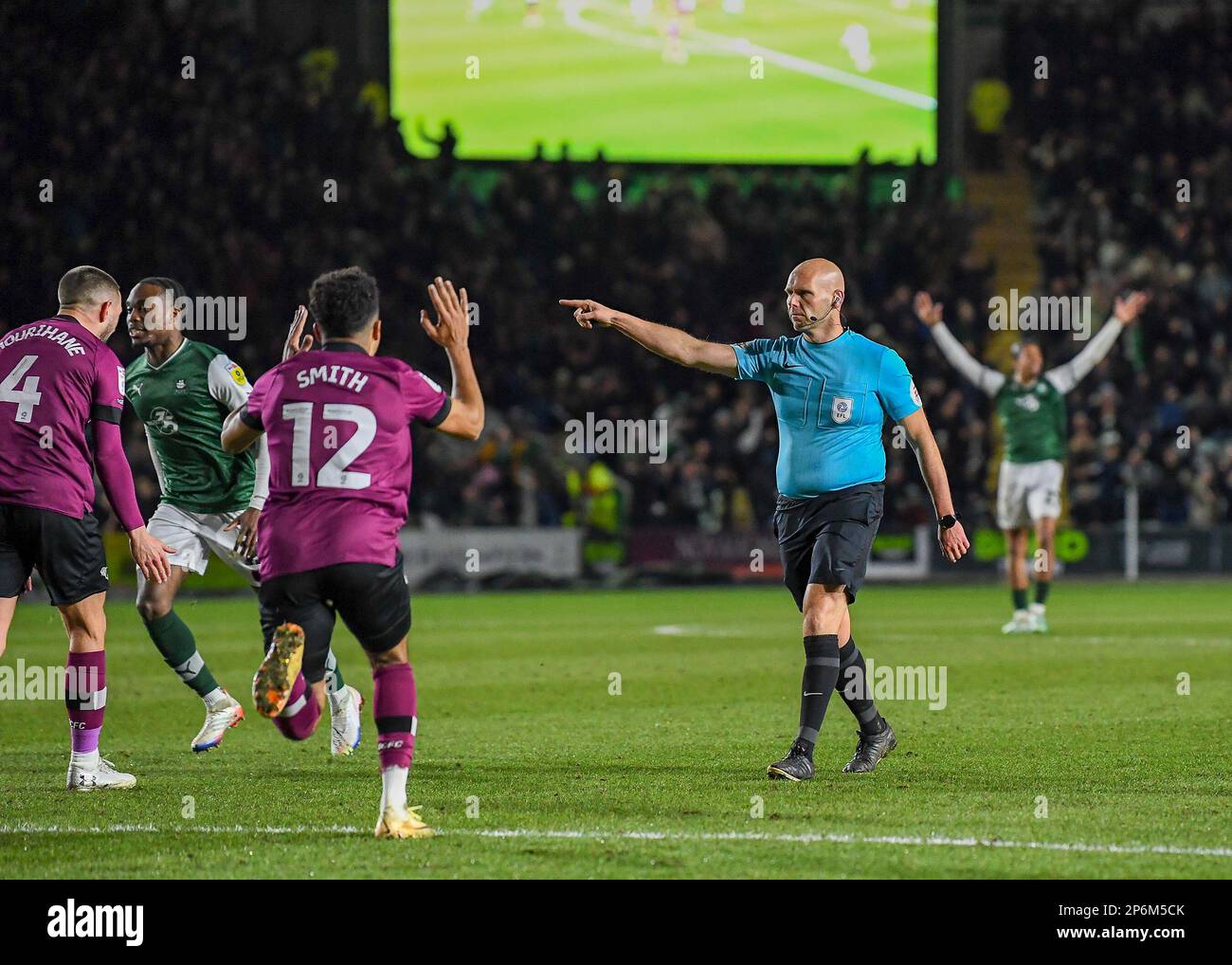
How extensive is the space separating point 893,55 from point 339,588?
25.0 meters

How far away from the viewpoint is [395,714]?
6.38 meters

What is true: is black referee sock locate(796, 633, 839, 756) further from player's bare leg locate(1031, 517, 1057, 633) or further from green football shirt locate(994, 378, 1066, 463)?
green football shirt locate(994, 378, 1066, 463)

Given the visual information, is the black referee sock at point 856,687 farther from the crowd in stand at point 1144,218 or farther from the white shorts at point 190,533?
the crowd in stand at point 1144,218

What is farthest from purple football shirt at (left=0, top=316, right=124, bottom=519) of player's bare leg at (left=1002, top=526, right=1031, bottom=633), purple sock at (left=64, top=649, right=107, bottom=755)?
player's bare leg at (left=1002, top=526, right=1031, bottom=633)

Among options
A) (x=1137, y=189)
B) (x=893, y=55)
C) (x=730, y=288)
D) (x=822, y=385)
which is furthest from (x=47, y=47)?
(x=822, y=385)

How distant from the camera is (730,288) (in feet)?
90.0

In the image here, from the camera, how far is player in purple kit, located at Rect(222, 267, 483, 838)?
625 centimetres

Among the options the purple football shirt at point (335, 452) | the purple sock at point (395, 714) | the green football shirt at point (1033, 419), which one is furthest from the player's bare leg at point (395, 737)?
the green football shirt at point (1033, 419)

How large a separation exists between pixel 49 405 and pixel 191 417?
1414 millimetres

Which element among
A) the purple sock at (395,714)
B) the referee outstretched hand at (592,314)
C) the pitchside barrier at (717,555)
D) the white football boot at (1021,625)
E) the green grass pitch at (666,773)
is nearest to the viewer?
the green grass pitch at (666,773)

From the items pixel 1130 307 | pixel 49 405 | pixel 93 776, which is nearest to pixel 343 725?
pixel 93 776

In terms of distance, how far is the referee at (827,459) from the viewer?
7930 mm

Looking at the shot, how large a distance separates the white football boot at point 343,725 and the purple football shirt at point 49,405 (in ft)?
5.88
